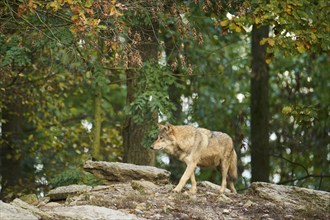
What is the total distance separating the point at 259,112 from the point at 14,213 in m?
12.8

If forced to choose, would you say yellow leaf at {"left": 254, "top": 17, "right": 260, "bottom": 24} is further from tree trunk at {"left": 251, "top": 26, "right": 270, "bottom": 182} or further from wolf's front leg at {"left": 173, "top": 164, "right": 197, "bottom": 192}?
tree trunk at {"left": 251, "top": 26, "right": 270, "bottom": 182}

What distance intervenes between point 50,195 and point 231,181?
355 cm

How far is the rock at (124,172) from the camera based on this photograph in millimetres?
13555

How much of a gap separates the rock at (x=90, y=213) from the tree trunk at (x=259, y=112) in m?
10.8

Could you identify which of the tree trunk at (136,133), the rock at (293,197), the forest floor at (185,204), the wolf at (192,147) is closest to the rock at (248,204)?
the forest floor at (185,204)

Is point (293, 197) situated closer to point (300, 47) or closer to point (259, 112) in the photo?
point (300, 47)

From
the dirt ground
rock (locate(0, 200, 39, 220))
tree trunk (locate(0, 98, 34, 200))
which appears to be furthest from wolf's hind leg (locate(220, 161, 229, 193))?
tree trunk (locate(0, 98, 34, 200))

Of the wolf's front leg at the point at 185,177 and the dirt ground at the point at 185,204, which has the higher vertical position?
the wolf's front leg at the point at 185,177

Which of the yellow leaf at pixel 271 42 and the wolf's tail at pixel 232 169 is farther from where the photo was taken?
the wolf's tail at pixel 232 169

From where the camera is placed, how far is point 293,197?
1284 cm

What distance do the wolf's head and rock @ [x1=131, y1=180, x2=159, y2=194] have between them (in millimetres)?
694

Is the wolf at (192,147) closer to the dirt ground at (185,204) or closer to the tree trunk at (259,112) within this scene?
the dirt ground at (185,204)

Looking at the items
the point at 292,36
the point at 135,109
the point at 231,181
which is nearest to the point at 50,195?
the point at 135,109

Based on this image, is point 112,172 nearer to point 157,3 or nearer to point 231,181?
point 231,181
